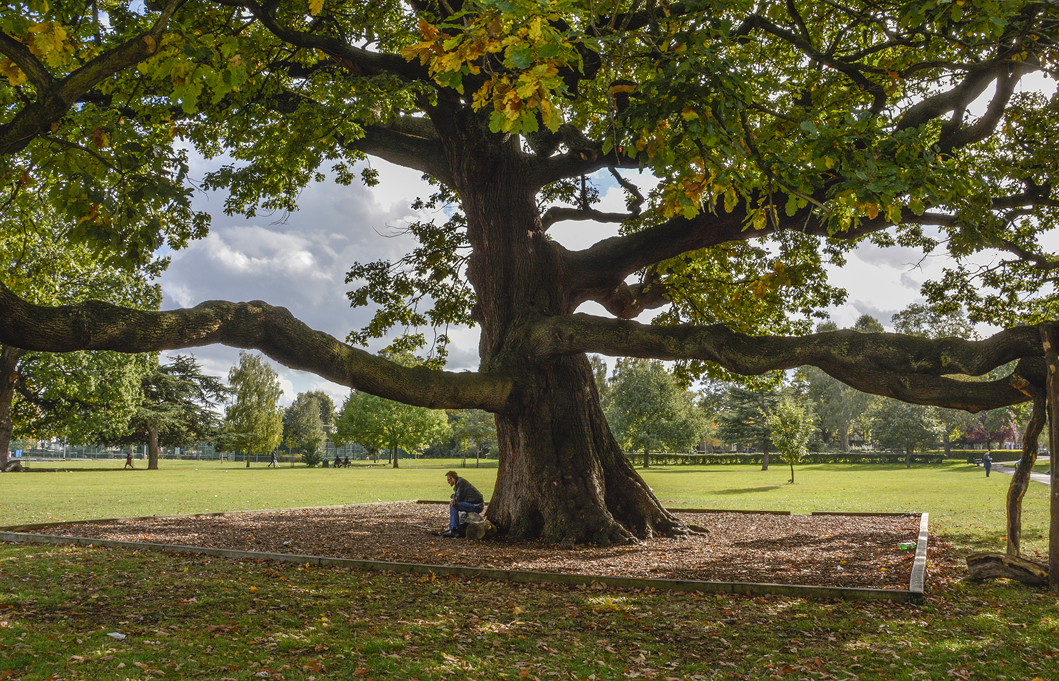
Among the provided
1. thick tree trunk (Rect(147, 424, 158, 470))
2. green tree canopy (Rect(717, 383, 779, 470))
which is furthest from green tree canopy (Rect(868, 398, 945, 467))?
thick tree trunk (Rect(147, 424, 158, 470))

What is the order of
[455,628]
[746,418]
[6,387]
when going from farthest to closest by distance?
[746,418]
[6,387]
[455,628]

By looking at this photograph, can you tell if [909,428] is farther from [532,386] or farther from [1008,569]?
[532,386]

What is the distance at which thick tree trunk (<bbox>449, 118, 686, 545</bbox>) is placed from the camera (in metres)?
11.1

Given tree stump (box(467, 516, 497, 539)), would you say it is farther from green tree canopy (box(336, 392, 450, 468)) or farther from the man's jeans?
green tree canopy (box(336, 392, 450, 468))

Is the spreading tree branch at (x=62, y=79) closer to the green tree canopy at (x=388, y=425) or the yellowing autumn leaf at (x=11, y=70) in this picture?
the yellowing autumn leaf at (x=11, y=70)

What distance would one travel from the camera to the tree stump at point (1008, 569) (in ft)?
24.6

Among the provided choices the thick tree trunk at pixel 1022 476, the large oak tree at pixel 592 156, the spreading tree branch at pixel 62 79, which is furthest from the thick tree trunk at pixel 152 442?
the thick tree trunk at pixel 1022 476

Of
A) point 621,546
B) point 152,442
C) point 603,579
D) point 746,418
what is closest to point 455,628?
point 603,579

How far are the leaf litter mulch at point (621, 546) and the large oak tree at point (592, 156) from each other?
1.28m

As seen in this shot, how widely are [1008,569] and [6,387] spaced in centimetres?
4380

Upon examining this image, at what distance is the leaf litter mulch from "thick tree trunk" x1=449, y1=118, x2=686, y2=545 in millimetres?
643

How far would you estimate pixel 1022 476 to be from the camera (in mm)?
7961

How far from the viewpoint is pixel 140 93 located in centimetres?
943

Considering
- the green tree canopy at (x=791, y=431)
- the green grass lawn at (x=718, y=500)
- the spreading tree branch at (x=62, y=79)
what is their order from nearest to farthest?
1. the spreading tree branch at (x=62, y=79)
2. the green grass lawn at (x=718, y=500)
3. the green tree canopy at (x=791, y=431)
